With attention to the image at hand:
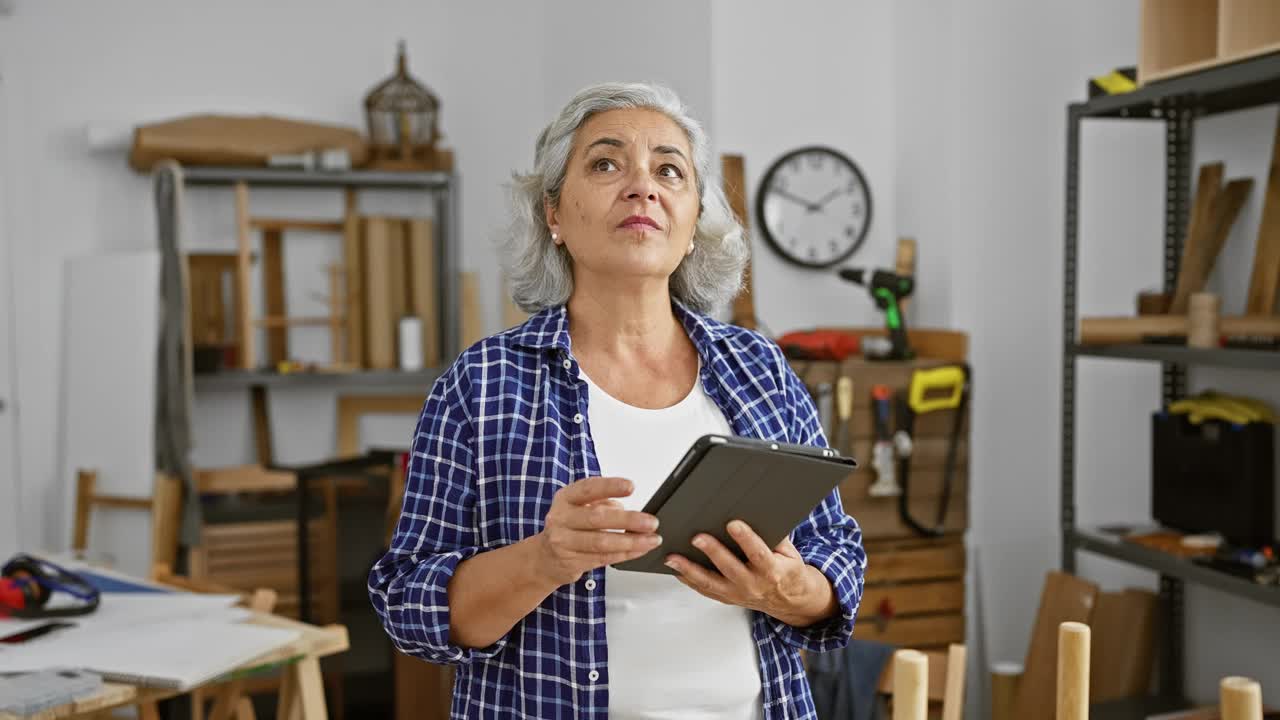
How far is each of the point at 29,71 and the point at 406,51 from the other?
57.9 inches

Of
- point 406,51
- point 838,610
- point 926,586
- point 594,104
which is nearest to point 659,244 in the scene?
point 594,104

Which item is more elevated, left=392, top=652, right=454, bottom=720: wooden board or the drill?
the drill

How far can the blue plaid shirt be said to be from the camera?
4.69ft

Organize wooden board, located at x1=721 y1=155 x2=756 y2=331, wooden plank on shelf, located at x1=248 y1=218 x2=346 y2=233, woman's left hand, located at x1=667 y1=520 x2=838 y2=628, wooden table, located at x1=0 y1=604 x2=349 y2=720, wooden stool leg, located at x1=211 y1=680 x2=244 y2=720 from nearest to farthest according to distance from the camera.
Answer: woman's left hand, located at x1=667 y1=520 x2=838 y2=628 < wooden table, located at x1=0 y1=604 x2=349 y2=720 < wooden stool leg, located at x1=211 y1=680 x2=244 y2=720 < wooden board, located at x1=721 y1=155 x2=756 y2=331 < wooden plank on shelf, located at x1=248 y1=218 x2=346 y2=233

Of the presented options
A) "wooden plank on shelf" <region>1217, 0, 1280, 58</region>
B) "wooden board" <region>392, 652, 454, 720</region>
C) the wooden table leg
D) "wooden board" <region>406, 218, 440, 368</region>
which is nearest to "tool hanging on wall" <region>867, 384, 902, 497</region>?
"wooden plank on shelf" <region>1217, 0, 1280, 58</region>

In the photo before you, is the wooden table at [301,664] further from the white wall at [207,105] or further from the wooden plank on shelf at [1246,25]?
the white wall at [207,105]

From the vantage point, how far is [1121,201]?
3.48m

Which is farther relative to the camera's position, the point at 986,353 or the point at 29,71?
the point at 29,71

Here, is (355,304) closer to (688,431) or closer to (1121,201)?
(1121,201)

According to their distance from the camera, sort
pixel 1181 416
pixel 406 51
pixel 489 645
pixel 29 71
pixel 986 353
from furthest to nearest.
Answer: pixel 406 51, pixel 29 71, pixel 986 353, pixel 1181 416, pixel 489 645

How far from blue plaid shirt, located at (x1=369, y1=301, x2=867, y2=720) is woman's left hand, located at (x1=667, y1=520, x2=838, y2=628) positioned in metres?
0.07

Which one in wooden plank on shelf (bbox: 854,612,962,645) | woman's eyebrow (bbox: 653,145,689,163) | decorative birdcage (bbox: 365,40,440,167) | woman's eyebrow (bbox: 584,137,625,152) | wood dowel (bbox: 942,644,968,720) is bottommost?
wooden plank on shelf (bbox: 854,612,962,645)

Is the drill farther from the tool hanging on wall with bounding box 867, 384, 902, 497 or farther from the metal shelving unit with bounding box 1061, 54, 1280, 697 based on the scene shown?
the metal shelving unit with bounding box 1061, 54, 1280, 697

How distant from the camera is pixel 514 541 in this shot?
4.75 feet
